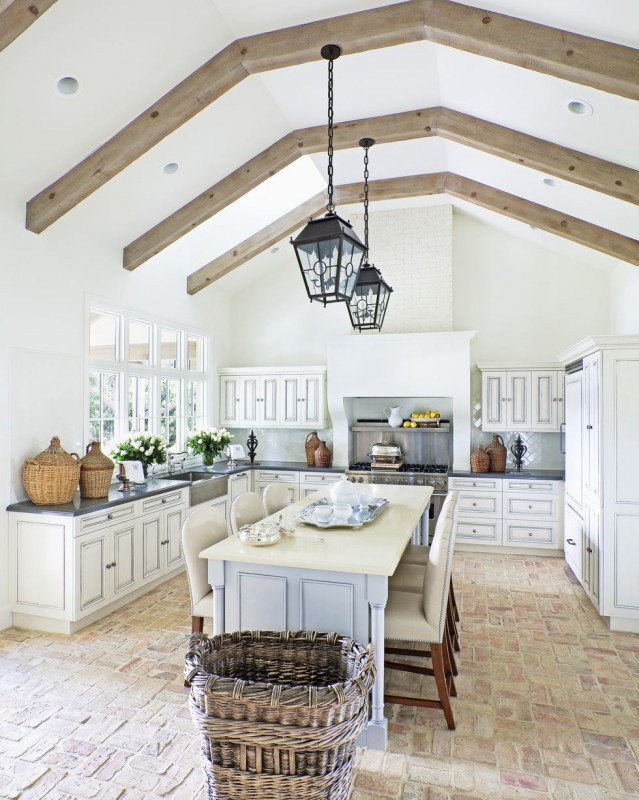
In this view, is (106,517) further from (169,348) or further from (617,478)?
(617,478)

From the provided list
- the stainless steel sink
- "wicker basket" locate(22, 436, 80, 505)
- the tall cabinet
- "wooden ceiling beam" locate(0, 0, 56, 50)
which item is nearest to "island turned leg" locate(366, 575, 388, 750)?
the tall cabinet

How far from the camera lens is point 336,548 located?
2844 mm

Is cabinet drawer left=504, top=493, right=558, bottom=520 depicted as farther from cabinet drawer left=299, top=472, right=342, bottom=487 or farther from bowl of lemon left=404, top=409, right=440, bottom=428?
cabinet drawer left=299, top=472, right=342, bottom=487

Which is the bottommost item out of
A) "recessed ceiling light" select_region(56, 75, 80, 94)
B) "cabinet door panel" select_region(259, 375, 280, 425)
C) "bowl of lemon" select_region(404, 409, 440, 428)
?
"bowl of lemon" select_region(404, 409, 440, 428)

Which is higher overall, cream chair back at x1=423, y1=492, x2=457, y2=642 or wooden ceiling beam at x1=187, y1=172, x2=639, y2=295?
wooden ceiling beam at x1=187, y1=172, x2=639, y2=295

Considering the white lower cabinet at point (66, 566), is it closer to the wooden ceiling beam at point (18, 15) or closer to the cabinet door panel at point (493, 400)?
the wooden ceiling beam at point (18, 15)

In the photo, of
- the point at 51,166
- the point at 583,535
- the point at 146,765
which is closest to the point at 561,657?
the point at 583,535

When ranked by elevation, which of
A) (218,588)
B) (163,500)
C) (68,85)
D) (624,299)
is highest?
(68,85)

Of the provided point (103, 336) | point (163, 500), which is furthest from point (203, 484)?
point (103, 336)

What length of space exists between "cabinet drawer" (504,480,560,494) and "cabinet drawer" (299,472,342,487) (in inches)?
78.1

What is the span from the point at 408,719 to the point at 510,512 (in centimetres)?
357

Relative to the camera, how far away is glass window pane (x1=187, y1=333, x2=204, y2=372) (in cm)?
689

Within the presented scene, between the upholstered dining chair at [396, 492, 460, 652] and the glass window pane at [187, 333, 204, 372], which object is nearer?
the upholstered dining chair at [396, 492, 460, 652]

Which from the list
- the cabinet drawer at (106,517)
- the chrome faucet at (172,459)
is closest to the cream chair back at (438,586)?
the cabinet drawer at (106,517)
